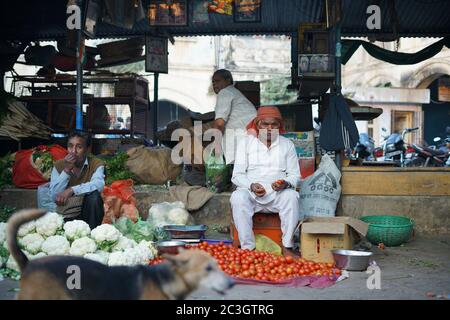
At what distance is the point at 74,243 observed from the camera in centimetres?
429

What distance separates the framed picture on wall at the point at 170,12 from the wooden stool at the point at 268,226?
4181 millimetres

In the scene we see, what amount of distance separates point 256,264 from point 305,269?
0.43 meters

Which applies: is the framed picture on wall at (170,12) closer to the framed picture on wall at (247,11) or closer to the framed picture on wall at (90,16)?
the framed picture on wall at (247,11)

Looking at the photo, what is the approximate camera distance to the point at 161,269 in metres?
2.31

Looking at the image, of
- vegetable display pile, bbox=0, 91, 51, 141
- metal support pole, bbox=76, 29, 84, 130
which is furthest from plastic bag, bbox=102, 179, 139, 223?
vegetable display pile, bbox=0, 91, 51, 141

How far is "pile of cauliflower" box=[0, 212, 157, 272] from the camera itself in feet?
14.0

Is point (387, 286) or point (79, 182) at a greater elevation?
point (79, 182)

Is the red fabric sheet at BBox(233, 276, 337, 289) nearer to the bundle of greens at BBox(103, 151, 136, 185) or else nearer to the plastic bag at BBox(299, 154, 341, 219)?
the plastic bag at BBox(299, 154, 341, 219)

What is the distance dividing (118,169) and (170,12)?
2863 millimetres

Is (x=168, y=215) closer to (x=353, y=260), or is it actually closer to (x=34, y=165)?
(x=34, y=165)

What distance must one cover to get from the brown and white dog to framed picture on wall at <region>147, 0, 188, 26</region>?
6277mm

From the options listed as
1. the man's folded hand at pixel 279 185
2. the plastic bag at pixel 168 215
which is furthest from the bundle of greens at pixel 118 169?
the man's folded hand at pixel 279 185

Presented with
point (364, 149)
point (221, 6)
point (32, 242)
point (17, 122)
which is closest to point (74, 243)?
point (32, 242)
